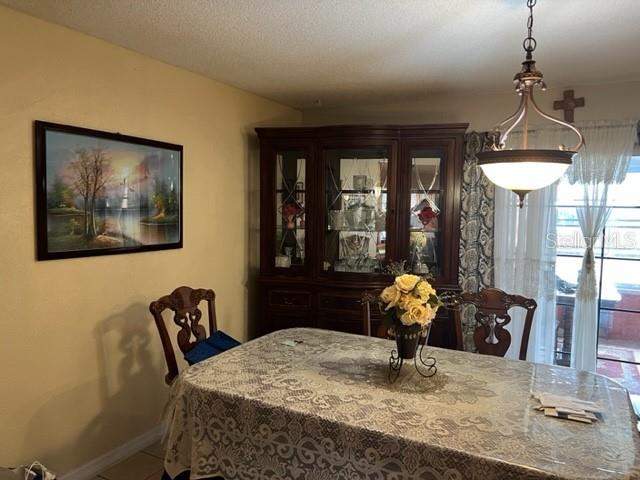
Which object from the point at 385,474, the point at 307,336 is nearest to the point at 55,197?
the point at 307,336

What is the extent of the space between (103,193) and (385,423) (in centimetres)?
196

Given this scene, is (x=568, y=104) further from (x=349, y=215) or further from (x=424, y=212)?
(x=349, y=215)

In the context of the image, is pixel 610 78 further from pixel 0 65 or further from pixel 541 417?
pixel 0 65

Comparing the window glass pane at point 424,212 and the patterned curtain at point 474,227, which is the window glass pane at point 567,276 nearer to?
the patterned curtain at point 474,227

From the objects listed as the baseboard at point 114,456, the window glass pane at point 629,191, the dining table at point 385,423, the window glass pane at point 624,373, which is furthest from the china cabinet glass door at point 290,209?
the window glass pane at point 624,373

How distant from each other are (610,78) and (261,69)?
2.36 metres

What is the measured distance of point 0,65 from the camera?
2.07 metres

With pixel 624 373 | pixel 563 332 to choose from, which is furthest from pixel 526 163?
pixel 624 373

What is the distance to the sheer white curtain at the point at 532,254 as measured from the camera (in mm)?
3367

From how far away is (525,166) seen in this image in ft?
5.40

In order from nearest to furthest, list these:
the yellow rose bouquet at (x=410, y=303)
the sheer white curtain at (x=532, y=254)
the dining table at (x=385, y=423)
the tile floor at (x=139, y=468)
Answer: the dining table at (x=385, y=423), the yellow rose bouquet at (x=410, y=303), the tile floor at (x=139, y=468), the sheer white curtain at (x=532, y=254)

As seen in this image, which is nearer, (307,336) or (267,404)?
(267,404)

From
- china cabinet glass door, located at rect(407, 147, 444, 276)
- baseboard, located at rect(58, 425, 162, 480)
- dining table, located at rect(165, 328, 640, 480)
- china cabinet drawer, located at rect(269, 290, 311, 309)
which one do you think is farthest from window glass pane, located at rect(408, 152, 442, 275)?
baseboard, located at rect(58, 425, 162, 480)

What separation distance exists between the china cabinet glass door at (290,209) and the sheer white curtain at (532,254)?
1.52 metres
